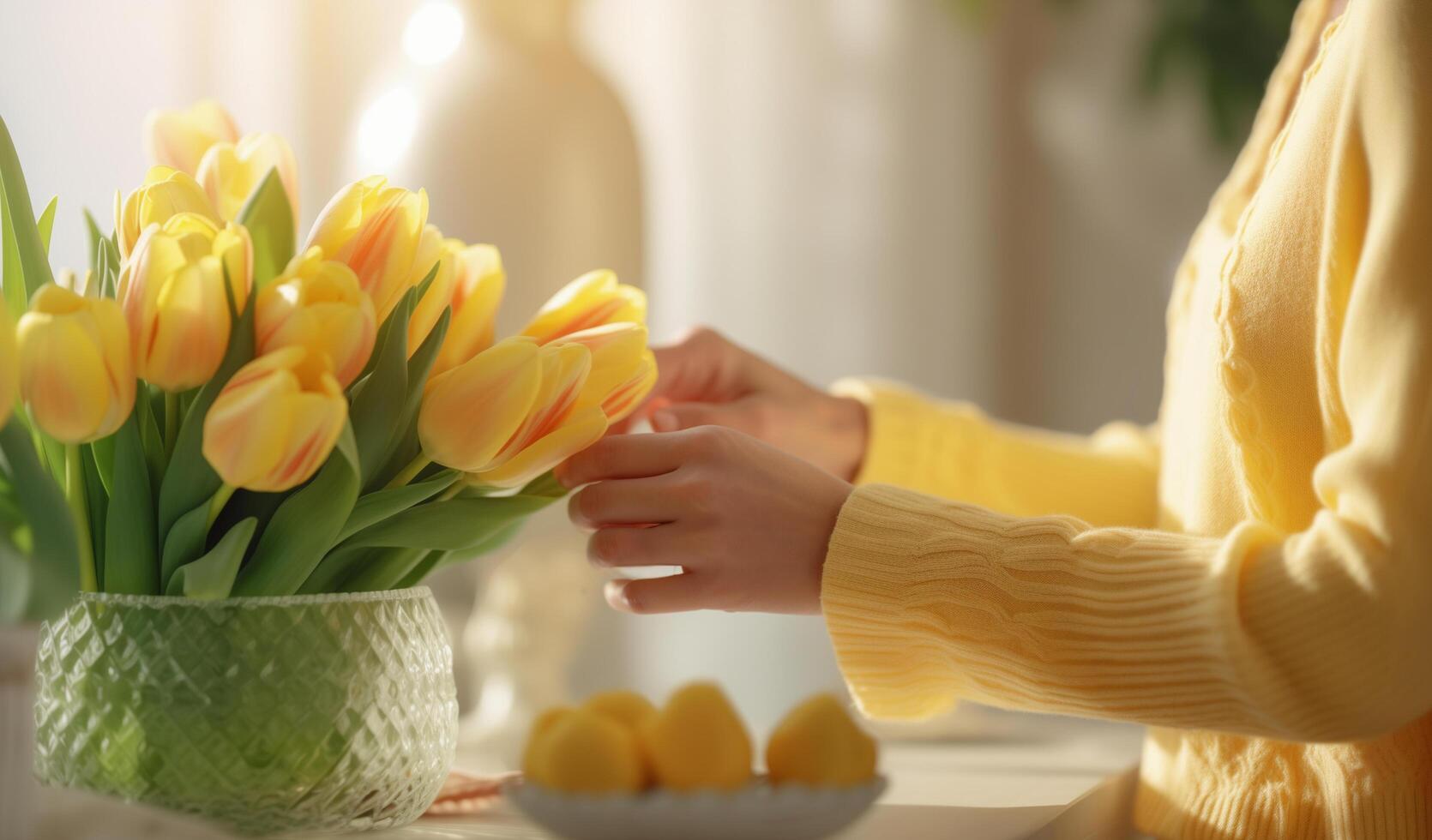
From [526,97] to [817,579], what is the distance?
0.63m

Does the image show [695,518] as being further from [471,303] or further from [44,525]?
[44,525]

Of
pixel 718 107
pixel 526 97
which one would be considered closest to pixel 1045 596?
pixel 526 97

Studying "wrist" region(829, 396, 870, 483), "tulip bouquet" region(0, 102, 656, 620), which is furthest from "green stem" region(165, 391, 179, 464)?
"wrist" region(829, 396, 870, 483)

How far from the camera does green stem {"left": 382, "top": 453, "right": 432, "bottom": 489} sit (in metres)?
0.49

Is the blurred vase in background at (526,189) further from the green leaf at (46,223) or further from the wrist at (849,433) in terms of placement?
the green leaf at (46,223)

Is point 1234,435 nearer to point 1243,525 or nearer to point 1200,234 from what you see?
point 1243,525

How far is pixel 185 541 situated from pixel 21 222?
136 mm

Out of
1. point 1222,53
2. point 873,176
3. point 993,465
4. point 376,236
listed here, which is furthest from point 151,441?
point 1222,53

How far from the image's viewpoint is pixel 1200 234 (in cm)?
77

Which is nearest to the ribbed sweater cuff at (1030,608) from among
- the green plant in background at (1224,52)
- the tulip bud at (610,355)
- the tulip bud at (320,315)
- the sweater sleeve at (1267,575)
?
the sweater sleeve at (1267,575)

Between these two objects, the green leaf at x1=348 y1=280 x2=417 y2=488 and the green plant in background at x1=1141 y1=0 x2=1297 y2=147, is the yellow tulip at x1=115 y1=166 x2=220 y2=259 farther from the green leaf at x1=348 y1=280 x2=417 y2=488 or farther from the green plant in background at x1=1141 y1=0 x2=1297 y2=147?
the green plant in background at x1=1141 y1=0 x2=1297 y2=147

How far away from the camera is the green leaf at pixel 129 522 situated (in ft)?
1.52

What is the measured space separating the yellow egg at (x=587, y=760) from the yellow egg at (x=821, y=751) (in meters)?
0.05

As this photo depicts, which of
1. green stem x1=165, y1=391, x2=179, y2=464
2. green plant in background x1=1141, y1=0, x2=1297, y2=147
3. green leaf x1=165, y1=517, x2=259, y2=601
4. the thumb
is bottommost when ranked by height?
green leaf x1=165, y1=517, x2=259, y2=601
